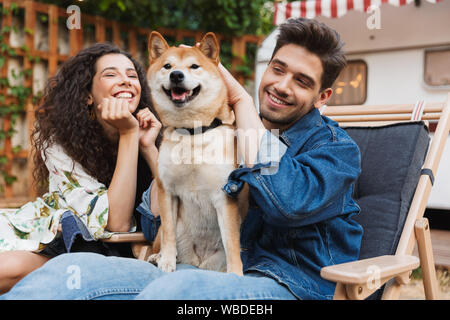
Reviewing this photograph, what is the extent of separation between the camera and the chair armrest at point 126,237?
5.48 ft

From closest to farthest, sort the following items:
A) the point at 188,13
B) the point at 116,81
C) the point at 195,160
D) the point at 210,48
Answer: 1. the point at 195,160
2. the point at 210,48
3. the point at 116,81
4. the point at 188,13

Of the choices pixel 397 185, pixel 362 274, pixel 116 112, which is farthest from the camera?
pixel 397 185

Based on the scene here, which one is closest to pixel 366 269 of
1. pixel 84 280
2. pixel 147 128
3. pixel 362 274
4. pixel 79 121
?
pixel 362 274

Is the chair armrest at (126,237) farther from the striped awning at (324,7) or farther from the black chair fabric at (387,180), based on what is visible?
the striped awning at (324,7)

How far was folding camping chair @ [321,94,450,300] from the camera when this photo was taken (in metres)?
1.56

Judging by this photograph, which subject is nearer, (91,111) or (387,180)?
(387,180)

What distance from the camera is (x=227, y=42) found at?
518 centimetres

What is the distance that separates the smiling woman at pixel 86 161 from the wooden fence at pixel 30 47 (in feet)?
8.04

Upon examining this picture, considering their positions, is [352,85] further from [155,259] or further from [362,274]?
[362,274]

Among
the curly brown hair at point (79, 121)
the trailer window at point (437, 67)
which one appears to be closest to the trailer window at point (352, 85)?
the trailer window at point (437, 67)

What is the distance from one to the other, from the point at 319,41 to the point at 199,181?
629mm

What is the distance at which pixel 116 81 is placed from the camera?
1885 millimetres
